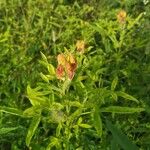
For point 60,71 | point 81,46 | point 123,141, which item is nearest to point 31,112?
point 60,71

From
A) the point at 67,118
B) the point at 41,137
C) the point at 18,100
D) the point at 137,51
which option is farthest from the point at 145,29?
the point at 67,118

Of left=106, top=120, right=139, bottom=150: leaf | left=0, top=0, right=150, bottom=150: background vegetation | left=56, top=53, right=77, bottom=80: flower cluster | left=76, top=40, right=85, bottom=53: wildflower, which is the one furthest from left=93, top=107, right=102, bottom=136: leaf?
left=106, top=120, right=139, bottom=150: leaf

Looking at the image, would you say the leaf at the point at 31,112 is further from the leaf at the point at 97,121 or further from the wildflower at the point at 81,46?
the wildflower at the point at 81,46

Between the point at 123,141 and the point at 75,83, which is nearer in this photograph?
the point at 123,141

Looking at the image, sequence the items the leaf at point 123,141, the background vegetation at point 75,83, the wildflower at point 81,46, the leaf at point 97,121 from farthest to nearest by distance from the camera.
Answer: the wildflower at point 81,46 → the background vegetation at point 75,83 → the leaf at point 97,121 → the leaf at point 123,141

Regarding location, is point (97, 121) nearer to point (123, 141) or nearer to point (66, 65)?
point (66, 65)

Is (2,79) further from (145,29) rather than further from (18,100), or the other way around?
(145,29)

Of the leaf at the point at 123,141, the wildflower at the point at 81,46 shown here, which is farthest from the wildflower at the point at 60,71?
the leaf at the point at 123,141
